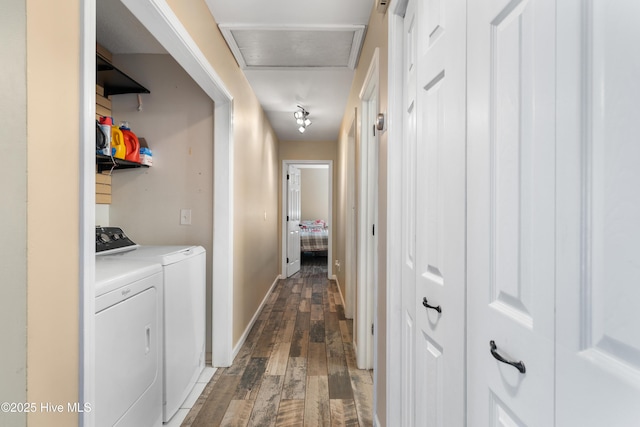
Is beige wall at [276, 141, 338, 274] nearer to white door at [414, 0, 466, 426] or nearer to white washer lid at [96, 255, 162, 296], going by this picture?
white washer lid at [96, 255, 162, 296]

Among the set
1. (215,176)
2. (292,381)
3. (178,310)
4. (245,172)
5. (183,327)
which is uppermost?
(245,172)

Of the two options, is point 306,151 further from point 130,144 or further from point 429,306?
point 429,306

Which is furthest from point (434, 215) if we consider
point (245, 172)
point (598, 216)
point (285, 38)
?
point (245, 172)

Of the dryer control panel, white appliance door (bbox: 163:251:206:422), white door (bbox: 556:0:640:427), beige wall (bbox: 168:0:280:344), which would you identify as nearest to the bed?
beige wall (bbox: 168:0:280:344)

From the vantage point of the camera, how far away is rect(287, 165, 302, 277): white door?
5.67 meters

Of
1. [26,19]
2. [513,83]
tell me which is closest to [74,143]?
[26,19]

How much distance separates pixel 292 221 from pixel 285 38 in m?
3.82

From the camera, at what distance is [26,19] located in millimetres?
730

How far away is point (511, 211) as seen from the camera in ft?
2.00

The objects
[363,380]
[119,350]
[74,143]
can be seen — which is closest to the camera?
[74,143]

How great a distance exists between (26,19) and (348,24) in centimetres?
182

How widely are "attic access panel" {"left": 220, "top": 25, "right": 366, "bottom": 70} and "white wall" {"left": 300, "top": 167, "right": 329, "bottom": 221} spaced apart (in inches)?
252

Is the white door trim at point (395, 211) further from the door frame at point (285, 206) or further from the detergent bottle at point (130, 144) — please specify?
the door frame at point (285, 206)

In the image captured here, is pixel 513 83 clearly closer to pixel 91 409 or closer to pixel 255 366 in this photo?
pixel 91 409
